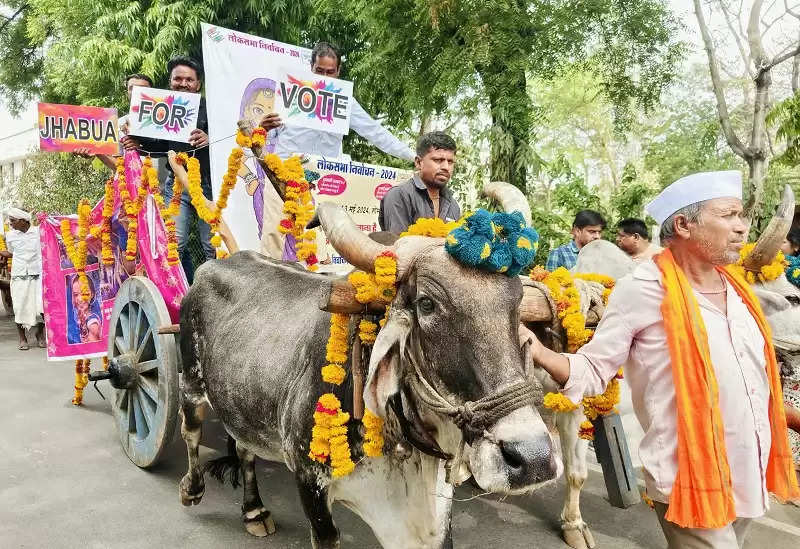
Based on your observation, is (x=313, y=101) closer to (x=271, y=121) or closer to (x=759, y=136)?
(x=271, y=121)

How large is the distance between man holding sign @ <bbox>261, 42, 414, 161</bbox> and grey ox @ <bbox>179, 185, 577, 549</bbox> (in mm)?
1989

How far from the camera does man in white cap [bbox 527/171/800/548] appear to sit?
6.17 feet

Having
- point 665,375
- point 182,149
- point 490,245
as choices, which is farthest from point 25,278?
point 665,375

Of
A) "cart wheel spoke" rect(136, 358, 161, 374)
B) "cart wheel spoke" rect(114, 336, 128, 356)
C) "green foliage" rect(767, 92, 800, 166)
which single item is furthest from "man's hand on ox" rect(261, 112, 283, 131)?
"green foliage" rect(767, 92, 800, 166)

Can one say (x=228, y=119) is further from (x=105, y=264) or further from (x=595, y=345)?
(x=595, y=345)

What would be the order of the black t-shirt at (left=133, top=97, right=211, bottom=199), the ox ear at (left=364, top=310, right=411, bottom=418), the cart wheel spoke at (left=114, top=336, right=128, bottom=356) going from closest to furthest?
1. the ox ear at (left=364, top=310, right=411, bottom=418)
2. the cart wheel spoke at (left=114, top=336, right=128, bottom=356)
3. the black t-shirt at (left=133, top=97, right=211, bottom=199)

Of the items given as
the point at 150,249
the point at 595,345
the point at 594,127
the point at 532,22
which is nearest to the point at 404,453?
the point at 595,345

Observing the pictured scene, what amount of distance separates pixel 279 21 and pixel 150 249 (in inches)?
253

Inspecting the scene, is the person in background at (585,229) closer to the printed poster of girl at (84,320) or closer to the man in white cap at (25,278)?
the printed poster of girl at (84,320)

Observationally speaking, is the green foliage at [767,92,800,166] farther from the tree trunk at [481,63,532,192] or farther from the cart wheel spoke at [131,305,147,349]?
the cart wheel spoke at [131,305,147,349]

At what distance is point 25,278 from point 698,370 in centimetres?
989

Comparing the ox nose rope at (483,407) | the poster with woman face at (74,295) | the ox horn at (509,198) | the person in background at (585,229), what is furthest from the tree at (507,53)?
the ox nose rope at (483,407)

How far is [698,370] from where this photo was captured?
6.25 feet

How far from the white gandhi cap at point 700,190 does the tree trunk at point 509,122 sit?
5106 millimetres
